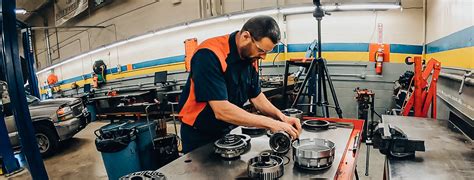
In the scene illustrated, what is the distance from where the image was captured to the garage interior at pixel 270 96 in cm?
111

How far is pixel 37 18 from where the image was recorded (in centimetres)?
1159

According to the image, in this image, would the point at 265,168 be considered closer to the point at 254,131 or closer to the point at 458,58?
the point at 254,131

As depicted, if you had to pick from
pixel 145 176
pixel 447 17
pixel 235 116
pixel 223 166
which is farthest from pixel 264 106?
pixel 447 17

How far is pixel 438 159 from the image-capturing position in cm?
117

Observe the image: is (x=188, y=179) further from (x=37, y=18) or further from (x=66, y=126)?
(x=37, y=18)

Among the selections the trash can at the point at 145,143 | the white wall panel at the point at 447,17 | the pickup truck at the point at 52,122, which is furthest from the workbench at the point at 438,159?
the pickup truck at the point at 52,122

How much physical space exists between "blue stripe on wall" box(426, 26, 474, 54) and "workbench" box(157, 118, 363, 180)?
149 cm

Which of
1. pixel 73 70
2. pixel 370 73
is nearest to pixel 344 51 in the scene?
pixel 370 73

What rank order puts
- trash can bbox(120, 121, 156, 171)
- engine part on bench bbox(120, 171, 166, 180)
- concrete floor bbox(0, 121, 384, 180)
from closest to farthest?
engine part on bench bbox(120, 171, 166, 180) → trash can bbox(120, 121, 156, 171) → concrete floor bbox(0, 121, 384, 180)

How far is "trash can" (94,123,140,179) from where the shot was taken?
2.41 meters

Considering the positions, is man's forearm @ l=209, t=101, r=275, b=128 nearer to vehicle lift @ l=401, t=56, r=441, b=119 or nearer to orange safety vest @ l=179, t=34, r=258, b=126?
orange safety vest @ l=179, t=34, r=258, b=126

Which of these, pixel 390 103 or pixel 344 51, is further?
pixel 344 51

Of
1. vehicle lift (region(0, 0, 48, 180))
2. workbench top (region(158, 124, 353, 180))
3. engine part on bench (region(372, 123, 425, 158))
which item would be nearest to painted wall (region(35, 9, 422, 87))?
engine part on bench (region(372, 123, 425, 158))

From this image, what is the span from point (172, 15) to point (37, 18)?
8748 millimetres
